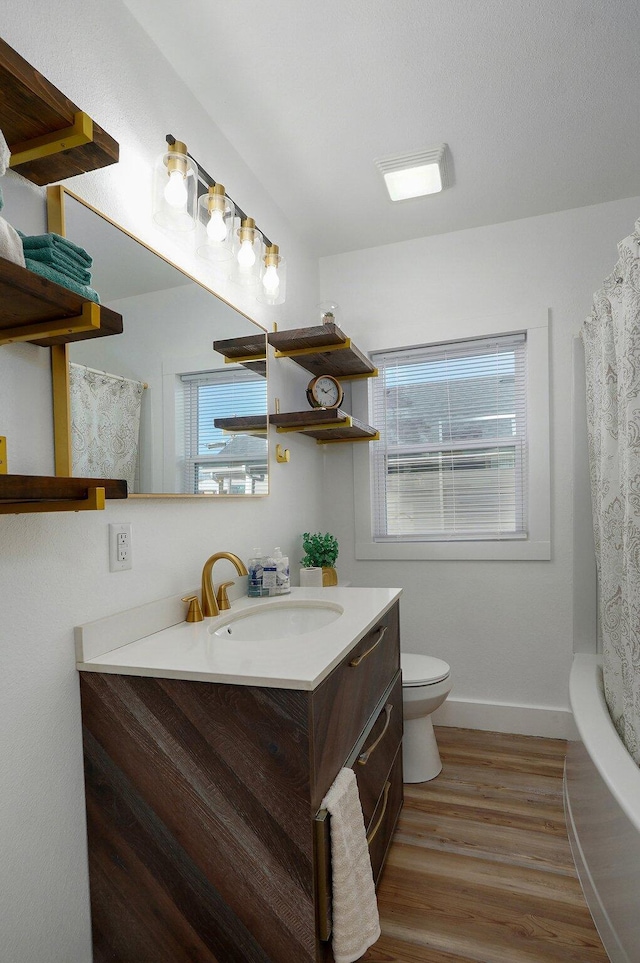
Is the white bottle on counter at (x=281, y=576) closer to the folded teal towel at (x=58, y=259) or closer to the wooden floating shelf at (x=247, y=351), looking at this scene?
the wooden floating shelf at (x=247, y=351)

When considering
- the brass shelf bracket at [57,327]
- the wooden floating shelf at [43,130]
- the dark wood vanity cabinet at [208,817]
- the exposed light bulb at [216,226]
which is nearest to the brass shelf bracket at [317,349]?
the exposed light bulb at [216,226]

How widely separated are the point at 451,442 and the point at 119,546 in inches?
77.4

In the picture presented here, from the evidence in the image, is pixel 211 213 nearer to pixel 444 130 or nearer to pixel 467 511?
pixel 444 130

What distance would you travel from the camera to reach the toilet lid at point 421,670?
2186 mm

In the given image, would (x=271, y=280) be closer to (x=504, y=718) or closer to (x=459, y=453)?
(x=459, y=453)

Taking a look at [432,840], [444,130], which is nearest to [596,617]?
[432,840]

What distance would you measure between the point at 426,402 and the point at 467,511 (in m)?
0.63

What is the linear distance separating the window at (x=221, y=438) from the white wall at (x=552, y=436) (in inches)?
43.0

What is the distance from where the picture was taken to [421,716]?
2213mm

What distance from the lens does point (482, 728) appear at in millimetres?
2717

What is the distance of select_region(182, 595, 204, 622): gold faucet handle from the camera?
158 cm

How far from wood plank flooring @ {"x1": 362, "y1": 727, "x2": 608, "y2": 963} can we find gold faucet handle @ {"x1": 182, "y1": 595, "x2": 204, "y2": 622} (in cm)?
99

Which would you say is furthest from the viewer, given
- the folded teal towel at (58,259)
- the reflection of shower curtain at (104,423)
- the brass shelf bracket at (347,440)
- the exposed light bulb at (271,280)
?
the brass shelf bracket at (347,440)

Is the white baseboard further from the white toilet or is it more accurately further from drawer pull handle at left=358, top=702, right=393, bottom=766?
drawer pull handle at left=358, top=702, right=393, bottom=766
